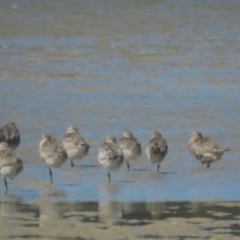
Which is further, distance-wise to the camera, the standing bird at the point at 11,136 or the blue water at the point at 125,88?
the standing bird at the point at 11,136

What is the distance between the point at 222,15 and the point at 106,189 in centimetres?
2318

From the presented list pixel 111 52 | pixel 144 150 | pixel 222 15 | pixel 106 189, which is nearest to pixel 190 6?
pixel 222 15

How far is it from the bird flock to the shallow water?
0.17 metres

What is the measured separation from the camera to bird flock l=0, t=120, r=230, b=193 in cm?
1341

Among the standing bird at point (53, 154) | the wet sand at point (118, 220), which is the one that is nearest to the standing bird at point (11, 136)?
the standing bird at point (53, 154)

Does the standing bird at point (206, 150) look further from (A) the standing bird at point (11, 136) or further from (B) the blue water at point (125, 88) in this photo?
(A) the standing bird at point (11, 136)

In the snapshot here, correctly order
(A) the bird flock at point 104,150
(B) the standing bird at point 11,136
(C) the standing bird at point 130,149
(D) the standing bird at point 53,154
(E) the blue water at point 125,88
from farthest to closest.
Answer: (B) the standing bird at point 11,136
(C) the standing bird at point 130,149
(D) the standing bird at point 53,154
(E) the blue water at point 125,88
(A) the bird flock at point 104,150

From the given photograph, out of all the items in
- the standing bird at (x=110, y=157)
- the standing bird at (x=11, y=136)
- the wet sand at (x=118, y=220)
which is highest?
the standing bird at (x=11, y=136)

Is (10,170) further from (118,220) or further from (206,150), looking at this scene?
(206,150)

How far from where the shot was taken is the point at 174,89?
2158 centimetres

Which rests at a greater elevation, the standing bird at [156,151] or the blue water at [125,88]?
the blue water at [125,88]

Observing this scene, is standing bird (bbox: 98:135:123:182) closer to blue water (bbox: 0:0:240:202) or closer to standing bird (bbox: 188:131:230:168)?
blue water (bbox: 0:0:240:202)

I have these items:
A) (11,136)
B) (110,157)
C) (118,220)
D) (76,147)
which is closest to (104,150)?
(110,157)

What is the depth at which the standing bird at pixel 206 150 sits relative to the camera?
14789 mm
